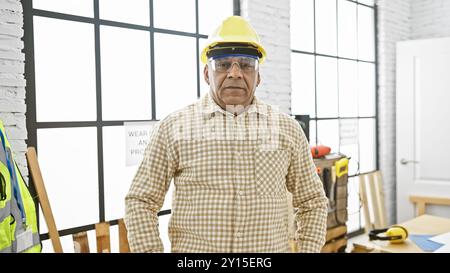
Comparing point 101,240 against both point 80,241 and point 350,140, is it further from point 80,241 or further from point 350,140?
point 350,140

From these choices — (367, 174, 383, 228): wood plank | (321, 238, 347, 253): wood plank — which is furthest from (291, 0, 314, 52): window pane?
(321, 238, 347, 253): wood plank

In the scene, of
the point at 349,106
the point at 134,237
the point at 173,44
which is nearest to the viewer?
the point at 134,237

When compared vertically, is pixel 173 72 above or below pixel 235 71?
above

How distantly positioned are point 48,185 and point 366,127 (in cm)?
270

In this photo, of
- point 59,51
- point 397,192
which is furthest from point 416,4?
point 59,51

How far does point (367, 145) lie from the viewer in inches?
141

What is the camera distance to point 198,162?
938mm

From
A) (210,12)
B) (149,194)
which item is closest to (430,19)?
(210,12)

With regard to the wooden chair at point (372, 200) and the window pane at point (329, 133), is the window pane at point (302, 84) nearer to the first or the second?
the window pane at point (329, 133)

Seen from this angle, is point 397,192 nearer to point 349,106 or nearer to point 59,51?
point 349,106

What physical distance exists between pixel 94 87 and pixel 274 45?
1183 millimetres

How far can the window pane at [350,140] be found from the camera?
3.29 m

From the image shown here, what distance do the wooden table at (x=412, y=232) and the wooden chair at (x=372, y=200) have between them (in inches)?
47.0
